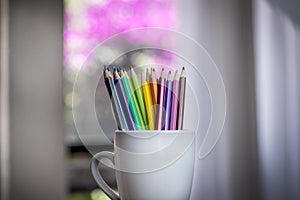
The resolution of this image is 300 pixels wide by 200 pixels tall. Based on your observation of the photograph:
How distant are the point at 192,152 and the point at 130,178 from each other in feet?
0.24

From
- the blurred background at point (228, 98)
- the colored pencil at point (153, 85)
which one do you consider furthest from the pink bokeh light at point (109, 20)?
the colored pencil at point (153, 85)

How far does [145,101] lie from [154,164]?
7 centimetres

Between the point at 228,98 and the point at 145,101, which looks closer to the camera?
the point at 145,101

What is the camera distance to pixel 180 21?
2.89 ft

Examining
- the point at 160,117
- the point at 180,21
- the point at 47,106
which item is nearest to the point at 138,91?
the point at 160,117

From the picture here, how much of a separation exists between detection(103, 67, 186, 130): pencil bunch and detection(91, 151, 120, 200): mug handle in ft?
0.15

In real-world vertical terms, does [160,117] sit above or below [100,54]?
below

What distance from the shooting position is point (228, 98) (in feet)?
2.75

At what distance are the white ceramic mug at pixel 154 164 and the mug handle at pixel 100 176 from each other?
15 millimetres

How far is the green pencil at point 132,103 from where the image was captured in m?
0.46

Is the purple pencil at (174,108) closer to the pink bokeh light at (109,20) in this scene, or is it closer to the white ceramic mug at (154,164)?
the white ceramic mug at (154,164)

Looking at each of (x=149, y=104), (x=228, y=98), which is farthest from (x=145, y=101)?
(x=228, y=98)

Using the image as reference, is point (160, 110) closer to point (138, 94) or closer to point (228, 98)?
point (138, 94)

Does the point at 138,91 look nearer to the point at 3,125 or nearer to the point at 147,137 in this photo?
the point at 147,137
